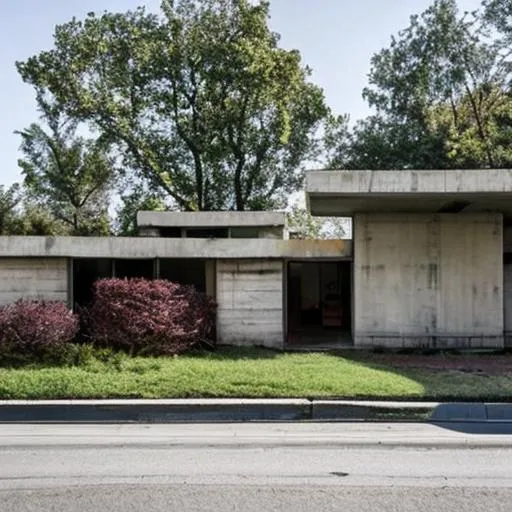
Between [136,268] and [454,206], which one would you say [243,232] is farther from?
[454,206]

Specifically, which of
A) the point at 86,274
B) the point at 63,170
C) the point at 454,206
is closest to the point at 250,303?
the point at 86,274

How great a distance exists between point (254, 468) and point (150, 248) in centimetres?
841

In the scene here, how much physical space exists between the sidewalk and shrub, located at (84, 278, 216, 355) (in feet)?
10.5

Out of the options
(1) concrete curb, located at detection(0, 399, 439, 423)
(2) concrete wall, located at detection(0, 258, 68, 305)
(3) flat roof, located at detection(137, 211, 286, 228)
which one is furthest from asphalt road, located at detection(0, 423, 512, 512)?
(3) flat roof, located at detection(137, 211, 286, 228)

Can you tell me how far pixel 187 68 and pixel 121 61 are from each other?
10.0ft

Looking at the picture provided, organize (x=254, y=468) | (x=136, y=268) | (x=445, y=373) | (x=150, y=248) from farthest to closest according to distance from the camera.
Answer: (x=136, y=268) < (x=150, y=248) < (x=445, y=373) < (x=254, y=468)

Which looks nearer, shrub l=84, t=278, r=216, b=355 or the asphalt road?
the asphalt road

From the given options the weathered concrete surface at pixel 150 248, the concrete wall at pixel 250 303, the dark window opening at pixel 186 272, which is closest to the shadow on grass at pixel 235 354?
the concrete wall at pixel 250 303

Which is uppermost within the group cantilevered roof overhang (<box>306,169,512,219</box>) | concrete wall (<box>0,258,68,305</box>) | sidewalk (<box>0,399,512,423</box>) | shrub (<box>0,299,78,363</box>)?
cantilevered roof overhang (<box>306,169,512,219</box>)

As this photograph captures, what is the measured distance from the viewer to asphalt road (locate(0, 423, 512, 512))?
15.1 feet

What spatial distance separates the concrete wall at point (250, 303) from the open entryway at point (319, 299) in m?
A: 2.48

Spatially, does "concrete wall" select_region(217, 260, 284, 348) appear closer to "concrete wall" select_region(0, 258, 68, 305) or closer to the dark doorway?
the dark doorway

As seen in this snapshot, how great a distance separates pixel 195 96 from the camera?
2948 cm

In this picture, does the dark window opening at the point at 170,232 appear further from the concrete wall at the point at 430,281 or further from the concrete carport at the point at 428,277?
the concrete wall at the point at 430,281
